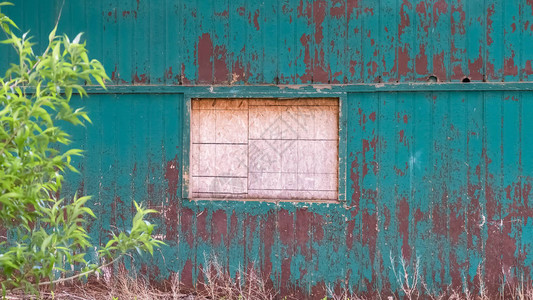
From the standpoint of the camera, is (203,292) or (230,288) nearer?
(230,288)

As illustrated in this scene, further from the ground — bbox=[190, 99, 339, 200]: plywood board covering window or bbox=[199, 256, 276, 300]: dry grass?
bbox=[190, 99, 339, 200]: plywood board covering window

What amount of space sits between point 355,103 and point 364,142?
38 cm

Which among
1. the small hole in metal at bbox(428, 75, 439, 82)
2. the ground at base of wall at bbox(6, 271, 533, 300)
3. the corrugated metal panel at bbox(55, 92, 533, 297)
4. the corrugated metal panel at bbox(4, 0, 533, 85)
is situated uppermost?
the corrugated metal panel at bbox(4, 0, 533, 85)

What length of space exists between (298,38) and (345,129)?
38.8 inches

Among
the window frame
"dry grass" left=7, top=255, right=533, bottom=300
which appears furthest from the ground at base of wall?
the window frame

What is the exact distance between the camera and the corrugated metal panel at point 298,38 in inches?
193

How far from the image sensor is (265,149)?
5.20 m

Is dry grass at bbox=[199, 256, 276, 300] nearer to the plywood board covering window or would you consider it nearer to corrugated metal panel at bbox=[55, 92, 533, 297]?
corrugated metal panel at bbox=[55, 92, 533, 297]

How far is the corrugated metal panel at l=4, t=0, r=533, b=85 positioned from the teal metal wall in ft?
0.04

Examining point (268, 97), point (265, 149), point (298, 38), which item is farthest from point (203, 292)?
point (298, 38)

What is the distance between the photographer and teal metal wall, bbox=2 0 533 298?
487cm

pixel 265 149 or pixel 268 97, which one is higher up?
pixel 268 97

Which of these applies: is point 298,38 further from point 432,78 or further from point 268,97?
point 432,78

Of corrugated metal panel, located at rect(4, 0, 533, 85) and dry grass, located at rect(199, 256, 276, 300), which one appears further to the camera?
dry grass, located at rect(199, 256, 276, 300)
